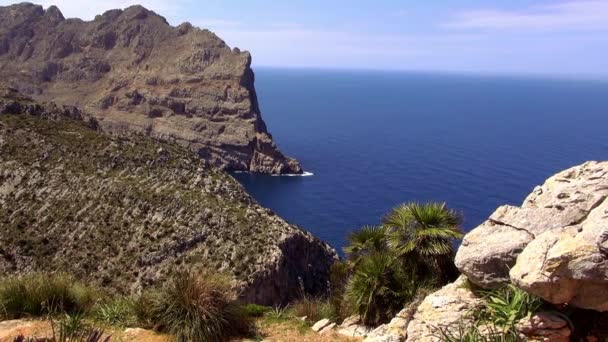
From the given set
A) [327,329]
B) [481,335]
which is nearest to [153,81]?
[327,329]

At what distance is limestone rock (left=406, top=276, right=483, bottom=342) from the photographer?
9.70 metres

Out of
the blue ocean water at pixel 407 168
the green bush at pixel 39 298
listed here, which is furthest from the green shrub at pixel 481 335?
the blue ocean water at pixel 407 168

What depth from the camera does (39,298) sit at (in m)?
13.4

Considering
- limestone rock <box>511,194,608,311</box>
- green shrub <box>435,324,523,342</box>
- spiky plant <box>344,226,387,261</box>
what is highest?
limestone rock <box>511,194,608,311</box>

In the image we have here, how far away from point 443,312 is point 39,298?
957 cm

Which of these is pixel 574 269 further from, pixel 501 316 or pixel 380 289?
pixel 380 289

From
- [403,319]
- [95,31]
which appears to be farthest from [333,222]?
[95,31]

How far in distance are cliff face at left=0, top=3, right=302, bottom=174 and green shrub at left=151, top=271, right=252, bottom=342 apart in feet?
378

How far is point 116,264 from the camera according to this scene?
38.3 metres

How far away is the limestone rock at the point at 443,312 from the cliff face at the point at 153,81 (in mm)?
117341

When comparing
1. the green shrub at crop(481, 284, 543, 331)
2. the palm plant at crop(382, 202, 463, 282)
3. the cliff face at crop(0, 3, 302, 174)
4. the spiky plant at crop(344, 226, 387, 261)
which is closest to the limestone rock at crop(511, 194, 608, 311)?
the green shrub at crop(481, 284, 543, 331)

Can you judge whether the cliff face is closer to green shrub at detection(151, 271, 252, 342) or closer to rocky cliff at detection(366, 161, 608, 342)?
green shrub at detection(151, 271, 252, 342)

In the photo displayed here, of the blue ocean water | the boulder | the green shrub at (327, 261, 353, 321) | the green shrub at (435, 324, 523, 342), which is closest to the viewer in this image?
the green shrub at (435, 324, 523, 342)

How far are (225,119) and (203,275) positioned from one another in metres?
137
